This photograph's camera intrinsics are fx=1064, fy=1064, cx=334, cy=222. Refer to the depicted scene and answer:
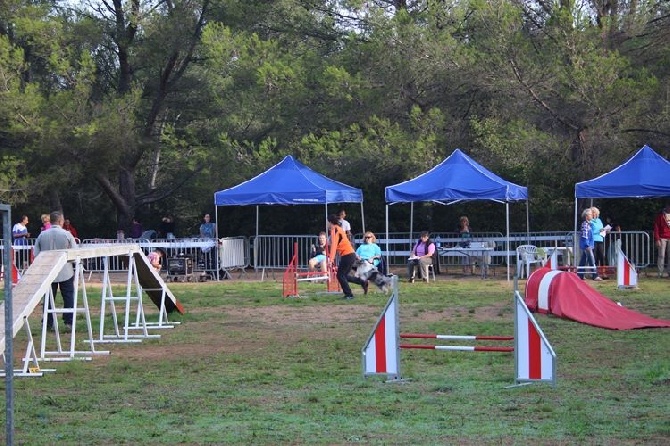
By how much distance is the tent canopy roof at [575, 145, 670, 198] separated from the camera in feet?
78.3

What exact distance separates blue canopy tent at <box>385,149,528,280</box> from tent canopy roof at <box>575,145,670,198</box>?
5.51 feet

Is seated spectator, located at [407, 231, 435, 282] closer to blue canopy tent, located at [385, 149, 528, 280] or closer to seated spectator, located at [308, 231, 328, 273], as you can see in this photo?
blue canopy tent, located at [385, 149, 528, 280]

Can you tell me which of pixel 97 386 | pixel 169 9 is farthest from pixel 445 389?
pixel 169 9

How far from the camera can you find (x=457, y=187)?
81.4 ft

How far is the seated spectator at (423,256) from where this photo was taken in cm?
2475

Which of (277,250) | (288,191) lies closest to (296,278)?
(288,191)

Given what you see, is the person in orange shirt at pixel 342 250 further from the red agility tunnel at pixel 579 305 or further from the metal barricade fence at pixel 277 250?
the metal barricade fence at pixel 277 250

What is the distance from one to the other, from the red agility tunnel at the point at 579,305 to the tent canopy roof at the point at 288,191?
9.98 m

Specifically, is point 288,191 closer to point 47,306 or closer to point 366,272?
point 366,272

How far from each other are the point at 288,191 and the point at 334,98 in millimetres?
5338

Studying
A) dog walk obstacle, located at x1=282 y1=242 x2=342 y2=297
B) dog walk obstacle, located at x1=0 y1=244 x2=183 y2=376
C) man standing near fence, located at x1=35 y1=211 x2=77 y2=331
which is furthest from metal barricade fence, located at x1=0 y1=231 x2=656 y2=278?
dog walk obstacle, located at x1=0 y1=244 x2=183 y2=376

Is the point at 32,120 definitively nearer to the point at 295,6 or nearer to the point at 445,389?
the point at 295,6

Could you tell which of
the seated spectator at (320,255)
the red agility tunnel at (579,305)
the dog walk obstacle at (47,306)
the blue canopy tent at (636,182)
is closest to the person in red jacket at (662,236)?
the blue canopy tent at (636,182)

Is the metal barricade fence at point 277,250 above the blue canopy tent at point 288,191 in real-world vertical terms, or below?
below
